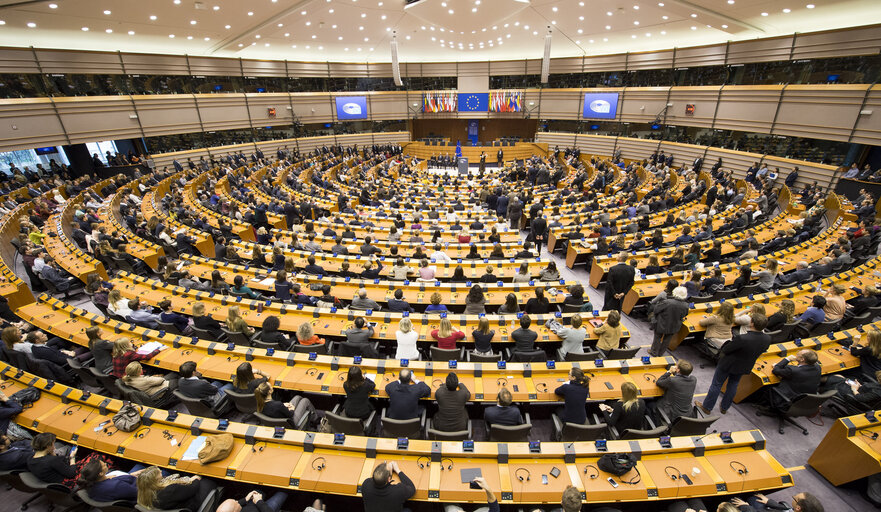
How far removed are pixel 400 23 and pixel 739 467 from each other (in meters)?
25.4

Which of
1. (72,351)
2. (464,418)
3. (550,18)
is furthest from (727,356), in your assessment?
(550,18)

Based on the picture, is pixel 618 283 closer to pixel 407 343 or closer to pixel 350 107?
pixel 407 343

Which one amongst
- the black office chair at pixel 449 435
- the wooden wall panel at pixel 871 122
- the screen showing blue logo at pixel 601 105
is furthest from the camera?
the screen showing blue logo at pixel 601 105

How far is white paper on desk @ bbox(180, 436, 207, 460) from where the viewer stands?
16.3ft

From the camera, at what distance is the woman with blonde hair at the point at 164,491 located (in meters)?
4.16

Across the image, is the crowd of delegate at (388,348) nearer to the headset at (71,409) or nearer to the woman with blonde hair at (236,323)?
the woman with blonde hair at (236,323)

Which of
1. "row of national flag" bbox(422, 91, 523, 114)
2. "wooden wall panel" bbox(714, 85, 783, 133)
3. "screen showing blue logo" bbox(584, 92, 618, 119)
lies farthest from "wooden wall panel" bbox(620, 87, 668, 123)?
"row of national flag" bbox(422, 91, 523, 114)

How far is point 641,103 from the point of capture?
94.3 ft

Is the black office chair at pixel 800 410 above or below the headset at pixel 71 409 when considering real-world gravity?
below

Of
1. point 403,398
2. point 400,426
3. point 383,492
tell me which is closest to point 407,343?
point 403,398

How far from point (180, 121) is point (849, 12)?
37.7 meters

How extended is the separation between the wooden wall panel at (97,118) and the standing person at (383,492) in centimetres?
2854

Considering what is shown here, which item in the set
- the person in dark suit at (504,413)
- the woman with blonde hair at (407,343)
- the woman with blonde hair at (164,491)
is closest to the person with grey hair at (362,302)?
the woman with blonde hair at (407,343)

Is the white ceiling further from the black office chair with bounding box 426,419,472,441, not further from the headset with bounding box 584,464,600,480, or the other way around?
the headset with bounding box 584,464,600,480
